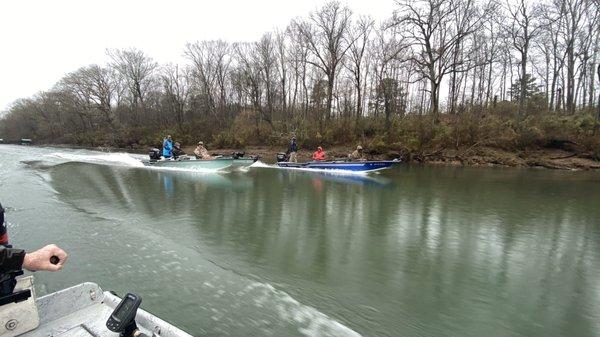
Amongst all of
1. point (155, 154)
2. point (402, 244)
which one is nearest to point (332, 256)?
point (402, 244)

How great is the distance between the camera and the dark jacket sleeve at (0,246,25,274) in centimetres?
242

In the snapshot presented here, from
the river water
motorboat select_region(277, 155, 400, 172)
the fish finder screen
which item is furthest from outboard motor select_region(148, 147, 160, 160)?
the fish finder screen

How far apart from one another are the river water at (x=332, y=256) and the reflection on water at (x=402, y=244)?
4 cm

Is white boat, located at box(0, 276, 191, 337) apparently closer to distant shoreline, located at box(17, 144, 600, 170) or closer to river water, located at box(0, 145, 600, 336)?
river water, located at box(0, 145, 600, 336)

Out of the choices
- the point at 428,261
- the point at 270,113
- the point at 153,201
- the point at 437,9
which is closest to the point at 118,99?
the point at 270,113

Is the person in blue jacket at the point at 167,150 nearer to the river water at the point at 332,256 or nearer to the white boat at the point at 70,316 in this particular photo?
the river water at the point at 332,256

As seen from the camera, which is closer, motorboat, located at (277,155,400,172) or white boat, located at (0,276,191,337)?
white boat, located at (0,276,191,337)

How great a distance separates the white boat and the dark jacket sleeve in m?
0.44

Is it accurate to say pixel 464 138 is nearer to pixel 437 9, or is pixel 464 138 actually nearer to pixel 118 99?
pixel 437 9

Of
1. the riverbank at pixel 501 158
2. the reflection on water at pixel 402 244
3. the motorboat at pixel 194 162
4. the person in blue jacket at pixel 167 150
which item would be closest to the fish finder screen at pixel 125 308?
the reflection on water at pixel 402 244

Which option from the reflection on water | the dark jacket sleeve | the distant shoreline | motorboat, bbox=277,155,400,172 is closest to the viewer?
the dark jacket sleeve

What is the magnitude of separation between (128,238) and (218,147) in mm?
35752

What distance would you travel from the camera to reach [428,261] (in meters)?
6.88

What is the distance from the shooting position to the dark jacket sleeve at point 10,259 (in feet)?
7.93
